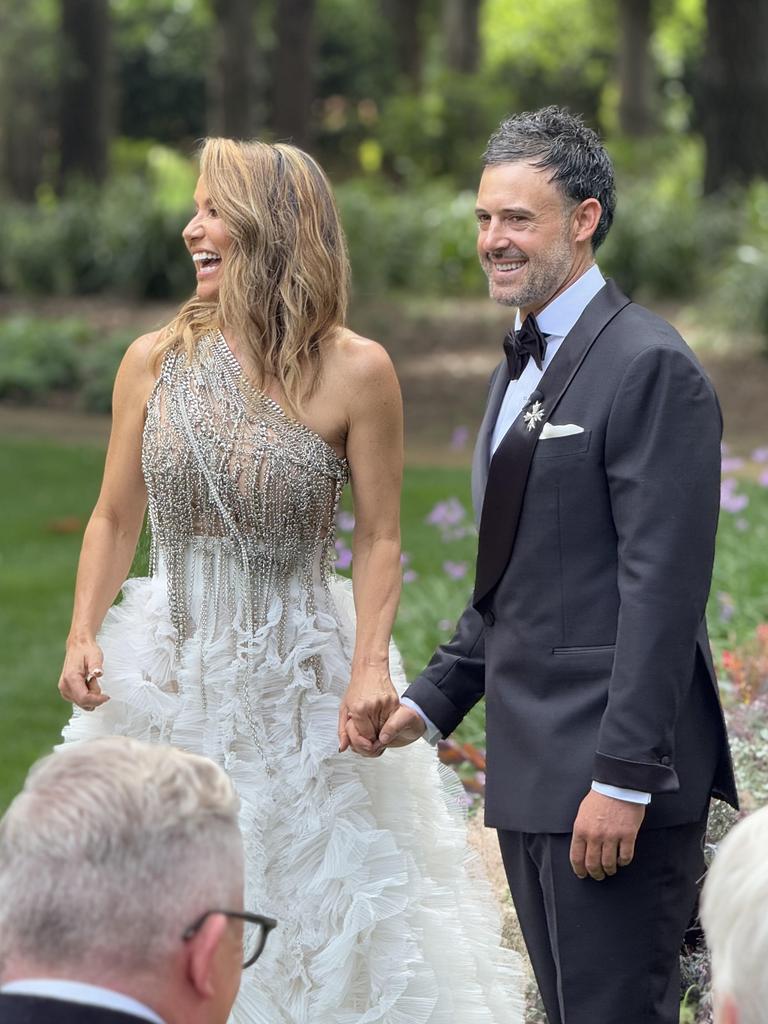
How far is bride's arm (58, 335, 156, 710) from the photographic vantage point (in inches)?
134

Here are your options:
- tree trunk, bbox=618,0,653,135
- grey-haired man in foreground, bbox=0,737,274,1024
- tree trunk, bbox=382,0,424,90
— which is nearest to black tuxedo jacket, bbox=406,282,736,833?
grey-haired man in foreground, bbox=0,737,274,1024

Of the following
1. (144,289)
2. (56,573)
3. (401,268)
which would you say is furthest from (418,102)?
(56,573)

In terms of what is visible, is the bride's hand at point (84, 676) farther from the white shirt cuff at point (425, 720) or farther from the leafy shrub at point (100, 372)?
the leafy shrub at point (100, 372)

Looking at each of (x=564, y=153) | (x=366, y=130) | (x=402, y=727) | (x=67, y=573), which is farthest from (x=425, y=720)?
(x=366, y=130)

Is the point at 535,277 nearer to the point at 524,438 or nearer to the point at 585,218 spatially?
the point at 585,218

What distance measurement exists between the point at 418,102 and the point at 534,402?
2795 centimetres

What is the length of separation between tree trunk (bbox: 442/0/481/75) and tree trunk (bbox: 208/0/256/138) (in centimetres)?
1154

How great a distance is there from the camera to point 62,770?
6.21ft

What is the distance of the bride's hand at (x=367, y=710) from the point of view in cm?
328

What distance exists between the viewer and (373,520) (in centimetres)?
342

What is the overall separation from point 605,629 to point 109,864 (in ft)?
4.21

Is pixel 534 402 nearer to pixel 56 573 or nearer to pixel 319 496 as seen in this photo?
pixel 319 496

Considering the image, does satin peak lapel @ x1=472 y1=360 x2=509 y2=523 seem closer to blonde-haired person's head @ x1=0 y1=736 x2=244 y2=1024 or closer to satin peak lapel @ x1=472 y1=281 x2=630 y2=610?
satin peak lapel @ x1=472 y1=281 x2=630 y2=610

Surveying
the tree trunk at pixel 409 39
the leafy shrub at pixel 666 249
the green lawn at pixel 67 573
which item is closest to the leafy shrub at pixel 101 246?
the leafy shrub at pixel 666 249
